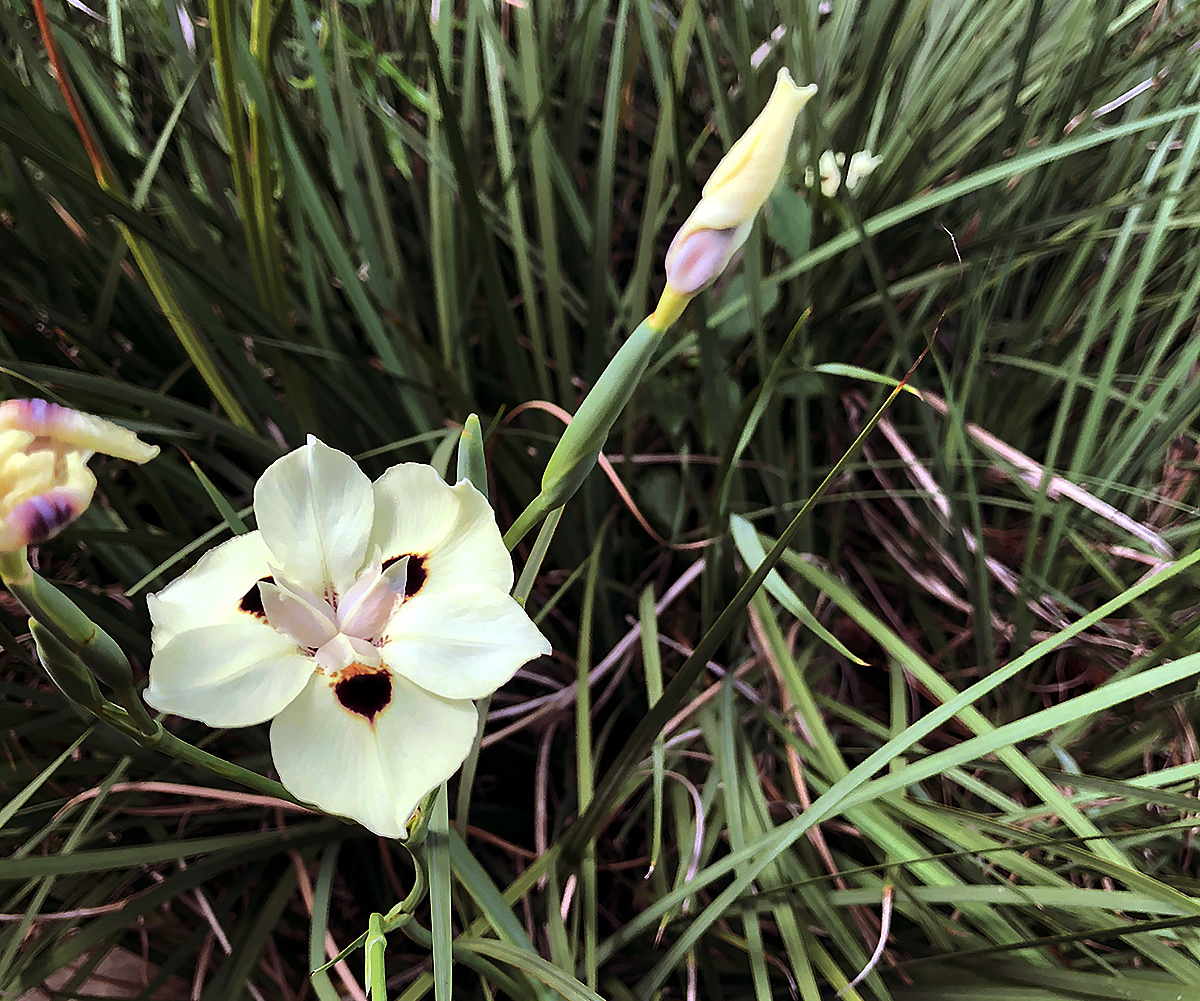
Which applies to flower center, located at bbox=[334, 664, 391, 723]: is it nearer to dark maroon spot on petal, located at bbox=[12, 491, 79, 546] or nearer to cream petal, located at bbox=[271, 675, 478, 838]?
cream petal, located at bbox=[271, 675, 478, 838]

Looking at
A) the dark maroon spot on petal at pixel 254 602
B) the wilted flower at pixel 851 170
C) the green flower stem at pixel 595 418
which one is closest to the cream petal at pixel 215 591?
the dark maroon spot on petal at pixel 254 602

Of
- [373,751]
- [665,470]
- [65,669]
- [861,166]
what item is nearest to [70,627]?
[65,669]

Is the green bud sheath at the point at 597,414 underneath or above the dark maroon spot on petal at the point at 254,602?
above

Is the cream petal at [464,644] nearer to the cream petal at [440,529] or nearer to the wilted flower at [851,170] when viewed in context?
the cream petal at [440,529]

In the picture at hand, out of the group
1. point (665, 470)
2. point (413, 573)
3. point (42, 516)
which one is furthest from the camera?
point (665, 470)

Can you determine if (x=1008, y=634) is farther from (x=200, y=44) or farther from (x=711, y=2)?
(x=200, y=44)

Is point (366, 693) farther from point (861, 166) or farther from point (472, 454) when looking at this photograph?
point (861, 166)
